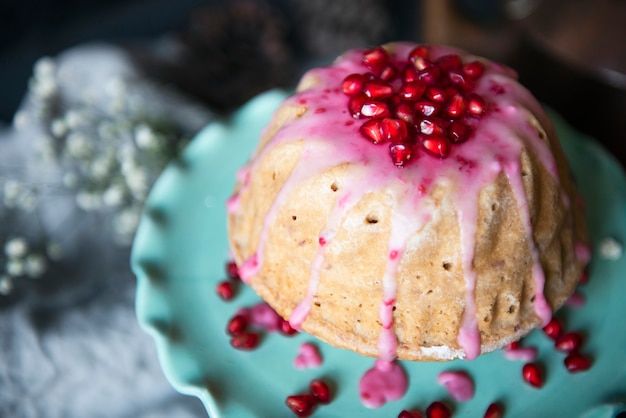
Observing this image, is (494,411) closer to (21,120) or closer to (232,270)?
(232,270)

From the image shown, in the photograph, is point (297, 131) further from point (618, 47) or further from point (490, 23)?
point (490, 23)

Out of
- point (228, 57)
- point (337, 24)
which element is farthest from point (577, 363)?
point (337, 24)

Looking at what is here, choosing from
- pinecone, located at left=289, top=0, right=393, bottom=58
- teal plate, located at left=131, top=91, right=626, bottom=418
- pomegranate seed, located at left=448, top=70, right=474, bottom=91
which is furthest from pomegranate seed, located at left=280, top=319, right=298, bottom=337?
pinecone, located at left=289, top=0, right=393, bottom=58

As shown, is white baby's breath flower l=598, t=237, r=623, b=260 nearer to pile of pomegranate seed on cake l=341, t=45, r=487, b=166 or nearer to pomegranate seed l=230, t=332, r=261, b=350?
pile of pomegranate seed on cake l=341, t=45, r=487, b=166

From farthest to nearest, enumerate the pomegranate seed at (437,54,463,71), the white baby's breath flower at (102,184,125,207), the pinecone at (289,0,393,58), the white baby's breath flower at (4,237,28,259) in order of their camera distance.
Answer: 1. the pinecone at (289,0,393,58)
2. the white baby's breath flower at (102,184,125,207)
3. the white baby's breath flower at (4,237,28,259)
4. the pomegranate seed at (437,54,463,71)

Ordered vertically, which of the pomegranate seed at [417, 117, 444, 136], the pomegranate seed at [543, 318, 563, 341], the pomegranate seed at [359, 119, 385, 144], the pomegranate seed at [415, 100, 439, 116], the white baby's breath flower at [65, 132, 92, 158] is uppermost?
the pomegranate seed at [415, 100, 439, 116]

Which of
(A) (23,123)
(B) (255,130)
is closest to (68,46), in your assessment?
(A) (23,123)
